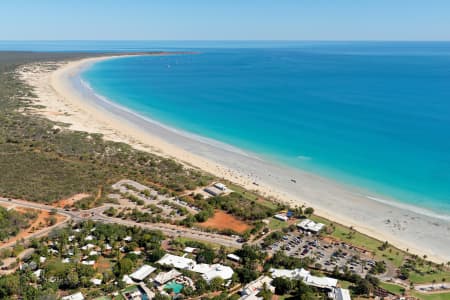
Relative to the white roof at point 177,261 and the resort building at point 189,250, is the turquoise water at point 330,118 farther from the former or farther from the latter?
the white roof at point 177,261

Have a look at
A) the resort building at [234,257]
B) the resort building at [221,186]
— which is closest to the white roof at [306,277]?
the resort building at [234,257]

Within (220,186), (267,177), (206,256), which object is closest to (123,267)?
(206,256)

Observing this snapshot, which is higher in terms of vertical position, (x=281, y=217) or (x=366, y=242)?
(x=281, y=217)

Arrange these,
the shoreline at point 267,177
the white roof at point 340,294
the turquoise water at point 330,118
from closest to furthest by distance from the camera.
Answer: the white roof at point 340,294, the shoreline at point 267,177, the turquoise water at point 330,118

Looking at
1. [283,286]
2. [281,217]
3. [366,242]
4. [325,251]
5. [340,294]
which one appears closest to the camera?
[340,294]

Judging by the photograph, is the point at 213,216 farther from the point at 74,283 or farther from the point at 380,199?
the point at 380,199

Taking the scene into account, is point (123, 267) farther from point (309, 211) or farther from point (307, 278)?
point (309, 211)
